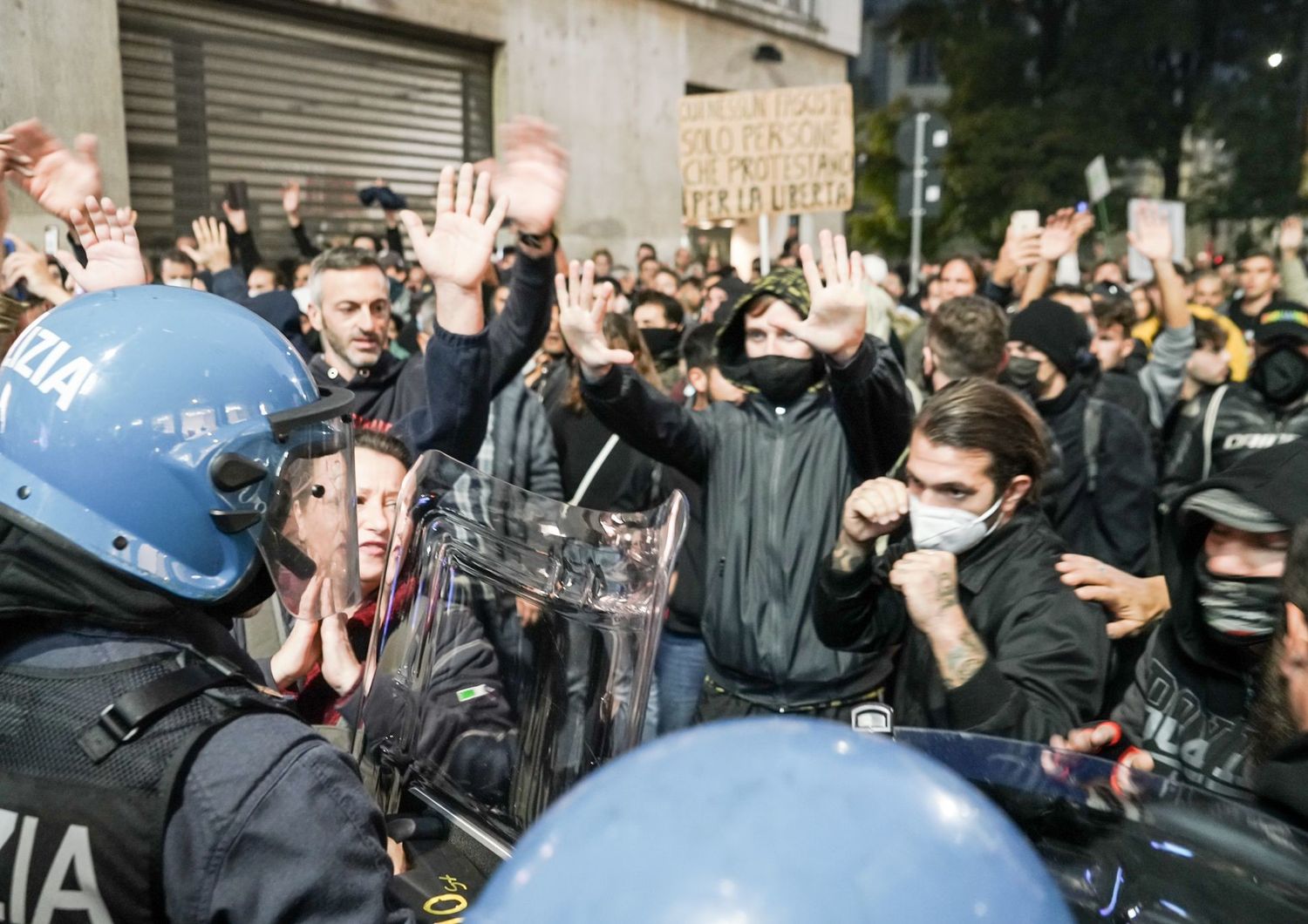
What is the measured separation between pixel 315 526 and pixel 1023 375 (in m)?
3.52

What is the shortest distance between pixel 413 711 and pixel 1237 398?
4213 millimetres

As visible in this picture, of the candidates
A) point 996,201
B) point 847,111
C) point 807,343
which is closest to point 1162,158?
point 996,201

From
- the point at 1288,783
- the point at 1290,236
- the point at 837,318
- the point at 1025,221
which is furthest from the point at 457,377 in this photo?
the point at 1290,236

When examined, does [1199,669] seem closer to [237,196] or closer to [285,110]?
[237,196]

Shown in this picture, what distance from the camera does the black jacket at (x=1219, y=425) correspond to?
177 inches

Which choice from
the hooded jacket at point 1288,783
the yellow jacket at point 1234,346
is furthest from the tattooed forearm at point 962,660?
the yellow jacket at point 1234,346

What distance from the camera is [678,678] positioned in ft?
11.8

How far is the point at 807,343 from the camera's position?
2980mm

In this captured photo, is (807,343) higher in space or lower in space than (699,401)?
higher

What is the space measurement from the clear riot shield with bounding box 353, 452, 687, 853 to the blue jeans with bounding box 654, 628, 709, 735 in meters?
2.18

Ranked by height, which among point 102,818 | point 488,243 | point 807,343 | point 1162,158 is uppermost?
point 1162,158

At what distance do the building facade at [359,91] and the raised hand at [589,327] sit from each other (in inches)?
287

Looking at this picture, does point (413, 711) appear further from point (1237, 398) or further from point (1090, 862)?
point (1237, 398)

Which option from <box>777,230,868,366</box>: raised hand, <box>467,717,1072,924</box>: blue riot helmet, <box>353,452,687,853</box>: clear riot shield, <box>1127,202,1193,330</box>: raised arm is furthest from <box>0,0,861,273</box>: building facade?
<box>467,717,1072,924</box>: blue riot helmet
